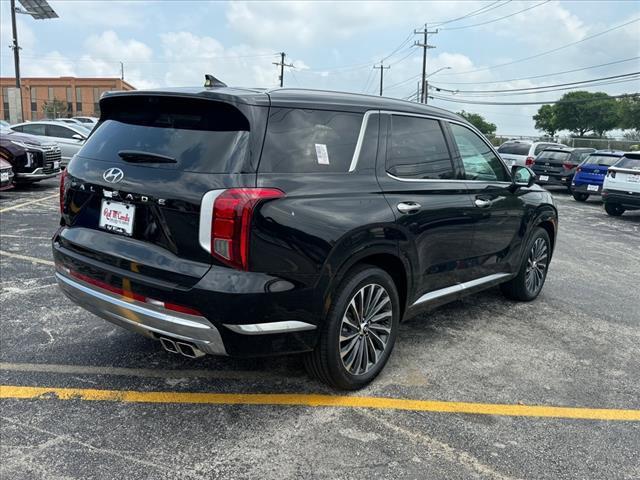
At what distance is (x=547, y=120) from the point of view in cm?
8375

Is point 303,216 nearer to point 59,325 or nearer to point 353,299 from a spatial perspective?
point 353,299

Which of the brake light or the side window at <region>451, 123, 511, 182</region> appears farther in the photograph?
the side window at <region>451, 123, 511, 182</region>

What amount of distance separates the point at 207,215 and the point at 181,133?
1.95 feet

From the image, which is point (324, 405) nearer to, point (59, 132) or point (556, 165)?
point (59, 132)

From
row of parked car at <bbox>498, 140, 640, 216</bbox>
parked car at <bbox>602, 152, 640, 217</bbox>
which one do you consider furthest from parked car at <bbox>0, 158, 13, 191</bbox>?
parked car at <bbox>602, 152, 640, 217</bbox>

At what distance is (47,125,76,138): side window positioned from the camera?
1642 cm

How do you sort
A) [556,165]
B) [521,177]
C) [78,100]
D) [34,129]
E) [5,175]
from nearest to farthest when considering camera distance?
[521,177] < [5,175] < [34,129] < [556,165] < [78,100]

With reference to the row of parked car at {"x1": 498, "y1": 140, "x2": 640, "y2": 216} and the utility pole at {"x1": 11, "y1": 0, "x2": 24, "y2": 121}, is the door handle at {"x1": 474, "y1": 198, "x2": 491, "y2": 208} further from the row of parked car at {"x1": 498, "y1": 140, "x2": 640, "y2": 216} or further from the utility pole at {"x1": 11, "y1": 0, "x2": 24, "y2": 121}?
the utility pole at {"x1": 11, "y1": 0, "x2": 24, "y2": 121}

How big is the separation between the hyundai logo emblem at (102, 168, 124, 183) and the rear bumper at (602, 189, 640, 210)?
12482 mm

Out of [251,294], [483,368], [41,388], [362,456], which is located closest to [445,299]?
[483,368]

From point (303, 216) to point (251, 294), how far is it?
1.67 feet

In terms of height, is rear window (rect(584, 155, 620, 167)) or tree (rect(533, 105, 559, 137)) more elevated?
tree (rect(533, 105, 559, 137))

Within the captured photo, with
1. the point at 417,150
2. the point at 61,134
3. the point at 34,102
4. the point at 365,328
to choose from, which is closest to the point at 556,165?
the point at 417,150

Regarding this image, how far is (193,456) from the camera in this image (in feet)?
8.96
